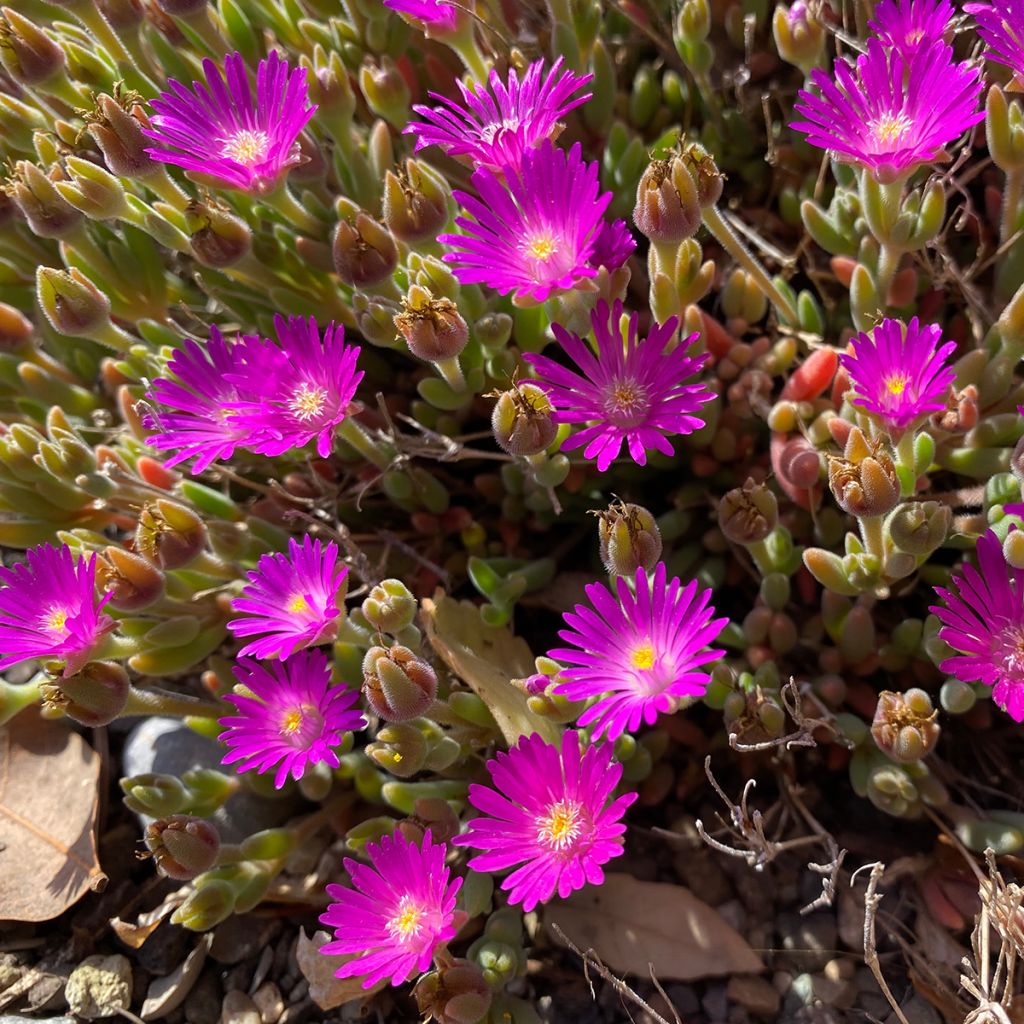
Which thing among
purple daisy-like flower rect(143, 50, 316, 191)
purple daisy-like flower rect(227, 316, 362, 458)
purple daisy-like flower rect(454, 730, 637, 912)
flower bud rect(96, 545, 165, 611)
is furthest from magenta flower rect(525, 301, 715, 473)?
flower bud rect(96, 545, 165, 611)

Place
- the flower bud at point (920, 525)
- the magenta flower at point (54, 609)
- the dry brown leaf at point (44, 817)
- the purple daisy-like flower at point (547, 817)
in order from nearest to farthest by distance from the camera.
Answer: the purple daisy-like flower at point (547, 817)
the flower bud at point (920, 525)
the magenta flower at point (54, 609)
the dry brown leaf at point (44, 817)

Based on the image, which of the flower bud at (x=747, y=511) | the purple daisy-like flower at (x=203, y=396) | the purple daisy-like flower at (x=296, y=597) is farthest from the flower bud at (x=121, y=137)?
the flower bud at (x=747, y=511)

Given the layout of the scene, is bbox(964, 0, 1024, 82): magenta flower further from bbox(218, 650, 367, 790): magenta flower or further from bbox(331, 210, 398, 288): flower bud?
bbox(218, 650, 367, 790): magenta flower

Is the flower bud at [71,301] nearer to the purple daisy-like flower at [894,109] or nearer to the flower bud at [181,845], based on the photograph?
the flower bud at [181,845]

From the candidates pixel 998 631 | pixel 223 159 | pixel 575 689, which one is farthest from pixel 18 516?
pixel 998 631

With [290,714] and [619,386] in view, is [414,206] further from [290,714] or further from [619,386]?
[290,714]

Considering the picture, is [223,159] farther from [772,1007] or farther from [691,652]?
[772,1007]
